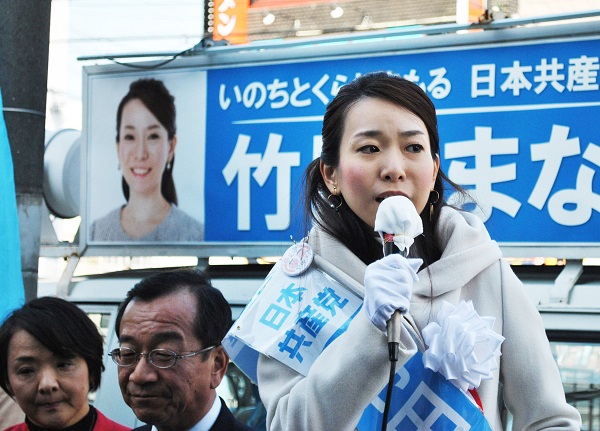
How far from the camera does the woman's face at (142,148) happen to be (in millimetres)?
4996

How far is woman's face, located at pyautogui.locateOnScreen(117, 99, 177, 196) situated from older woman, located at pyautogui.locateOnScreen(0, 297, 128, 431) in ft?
5.50

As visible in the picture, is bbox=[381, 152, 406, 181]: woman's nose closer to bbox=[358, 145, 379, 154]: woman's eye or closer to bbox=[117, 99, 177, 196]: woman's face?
bbox=[358, 145, 379, 154]: woman's eye

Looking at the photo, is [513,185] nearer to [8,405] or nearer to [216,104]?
[216,104]

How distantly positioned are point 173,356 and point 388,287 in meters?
1.05

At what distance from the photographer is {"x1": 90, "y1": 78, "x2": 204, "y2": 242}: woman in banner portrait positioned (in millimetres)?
4961

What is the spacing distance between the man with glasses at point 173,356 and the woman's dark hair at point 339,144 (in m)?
0.67

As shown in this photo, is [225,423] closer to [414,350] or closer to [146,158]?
[414,350]

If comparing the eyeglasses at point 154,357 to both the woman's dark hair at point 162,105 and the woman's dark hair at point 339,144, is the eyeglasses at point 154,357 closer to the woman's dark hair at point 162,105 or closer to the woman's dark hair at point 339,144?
the woman's dark hair at point 339,144

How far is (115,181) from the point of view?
5.16 metres

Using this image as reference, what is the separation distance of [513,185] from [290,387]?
2.40 meters

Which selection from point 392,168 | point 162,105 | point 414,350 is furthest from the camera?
point 162,105

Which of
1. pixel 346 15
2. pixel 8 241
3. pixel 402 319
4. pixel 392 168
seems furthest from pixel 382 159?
pixel 346 15

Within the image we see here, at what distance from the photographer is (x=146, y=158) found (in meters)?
5.03

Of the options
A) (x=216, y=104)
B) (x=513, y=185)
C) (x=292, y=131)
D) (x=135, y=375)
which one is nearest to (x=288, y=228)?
(x=292, y=131)
